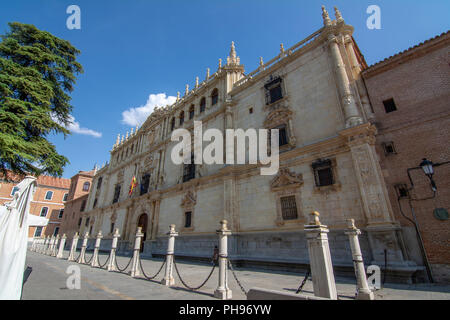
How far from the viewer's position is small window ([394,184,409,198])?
826cm

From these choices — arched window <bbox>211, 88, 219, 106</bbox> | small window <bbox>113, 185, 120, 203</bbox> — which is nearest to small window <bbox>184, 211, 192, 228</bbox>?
arched window <bbox>211, 88, 219, 106</bbox>

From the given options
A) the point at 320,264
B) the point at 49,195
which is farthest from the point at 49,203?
the point at 320,264

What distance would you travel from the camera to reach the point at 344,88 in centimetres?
1030

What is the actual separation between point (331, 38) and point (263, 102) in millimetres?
5173

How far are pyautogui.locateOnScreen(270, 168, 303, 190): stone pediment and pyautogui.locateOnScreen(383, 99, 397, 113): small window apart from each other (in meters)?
5.10

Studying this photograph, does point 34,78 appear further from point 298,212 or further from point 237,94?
point 298,212

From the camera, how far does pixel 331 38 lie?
454 inches

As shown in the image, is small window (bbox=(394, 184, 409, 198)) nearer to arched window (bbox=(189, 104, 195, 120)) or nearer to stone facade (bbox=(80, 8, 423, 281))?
stone facade (bbox=(80, 8, 423, 281))

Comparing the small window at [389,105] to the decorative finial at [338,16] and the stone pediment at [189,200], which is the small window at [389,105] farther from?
the stone pediment at [189,200]

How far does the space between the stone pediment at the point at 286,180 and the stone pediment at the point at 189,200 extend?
22.0ft

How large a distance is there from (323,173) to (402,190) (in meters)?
3.03

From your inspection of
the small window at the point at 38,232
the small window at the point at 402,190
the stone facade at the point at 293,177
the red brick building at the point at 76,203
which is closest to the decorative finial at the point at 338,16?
the stone facade at the point at 293,177

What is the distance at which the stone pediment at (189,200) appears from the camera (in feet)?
51.9

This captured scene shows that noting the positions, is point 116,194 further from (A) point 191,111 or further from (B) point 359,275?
(B) point 359,275
